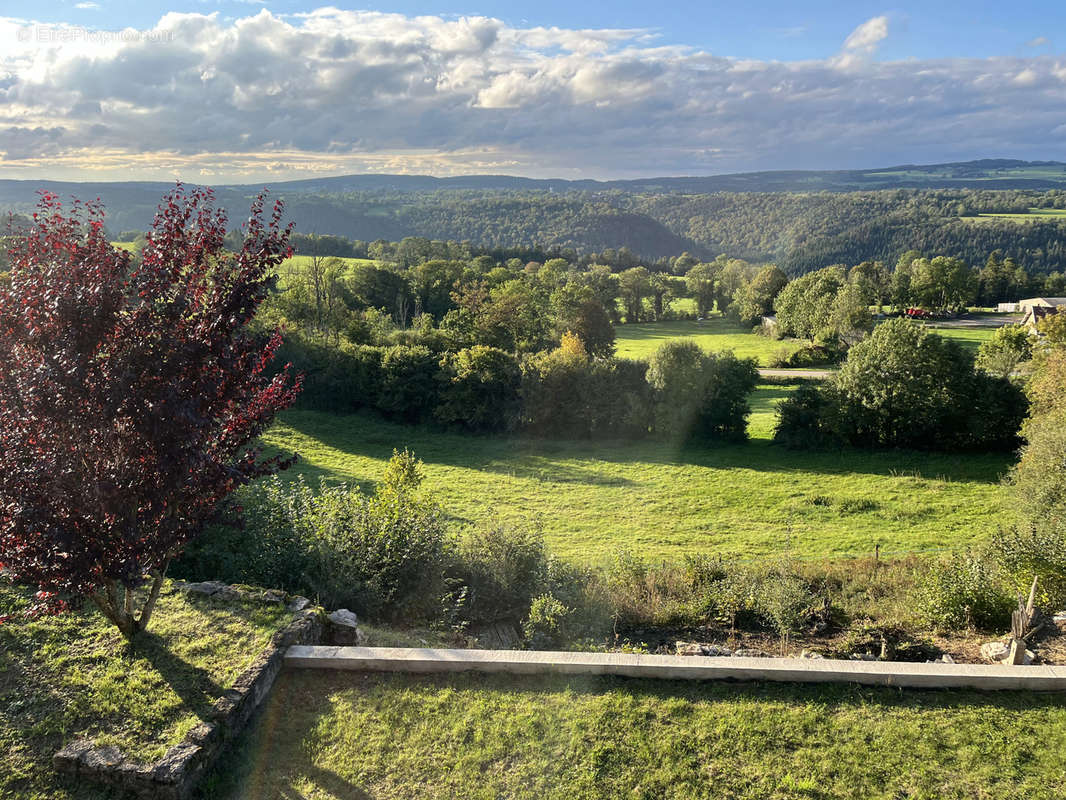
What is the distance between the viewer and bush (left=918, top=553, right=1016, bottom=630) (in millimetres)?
9680

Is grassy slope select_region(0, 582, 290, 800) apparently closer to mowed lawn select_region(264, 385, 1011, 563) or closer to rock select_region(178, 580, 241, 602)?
rock select_region(178, 580, 241, 602)

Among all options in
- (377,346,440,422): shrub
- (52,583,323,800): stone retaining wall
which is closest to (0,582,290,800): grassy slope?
(52,583,323,800): stone retaining wall

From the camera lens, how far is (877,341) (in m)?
29.5

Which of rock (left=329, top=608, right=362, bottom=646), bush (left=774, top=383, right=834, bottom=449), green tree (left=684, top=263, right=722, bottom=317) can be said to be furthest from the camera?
green tree (left=684, top=263, right=722, bottom=317)

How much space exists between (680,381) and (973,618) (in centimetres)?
2211

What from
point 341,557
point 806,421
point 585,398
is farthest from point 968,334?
point 341,557

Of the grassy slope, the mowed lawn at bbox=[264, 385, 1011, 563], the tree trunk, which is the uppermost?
the tree trunk

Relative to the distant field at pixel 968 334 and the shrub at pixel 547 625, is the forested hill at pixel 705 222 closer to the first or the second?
the distant field at pixel 968 334

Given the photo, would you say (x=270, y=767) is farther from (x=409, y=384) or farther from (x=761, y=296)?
(x=761, y=296)

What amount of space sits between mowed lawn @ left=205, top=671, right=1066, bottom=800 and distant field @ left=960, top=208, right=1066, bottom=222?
468 ft

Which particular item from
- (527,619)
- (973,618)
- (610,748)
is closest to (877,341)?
(973,618)

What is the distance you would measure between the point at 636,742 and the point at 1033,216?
16005 cm

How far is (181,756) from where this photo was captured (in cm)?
572

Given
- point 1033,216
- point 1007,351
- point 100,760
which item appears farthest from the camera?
point 1033,216
